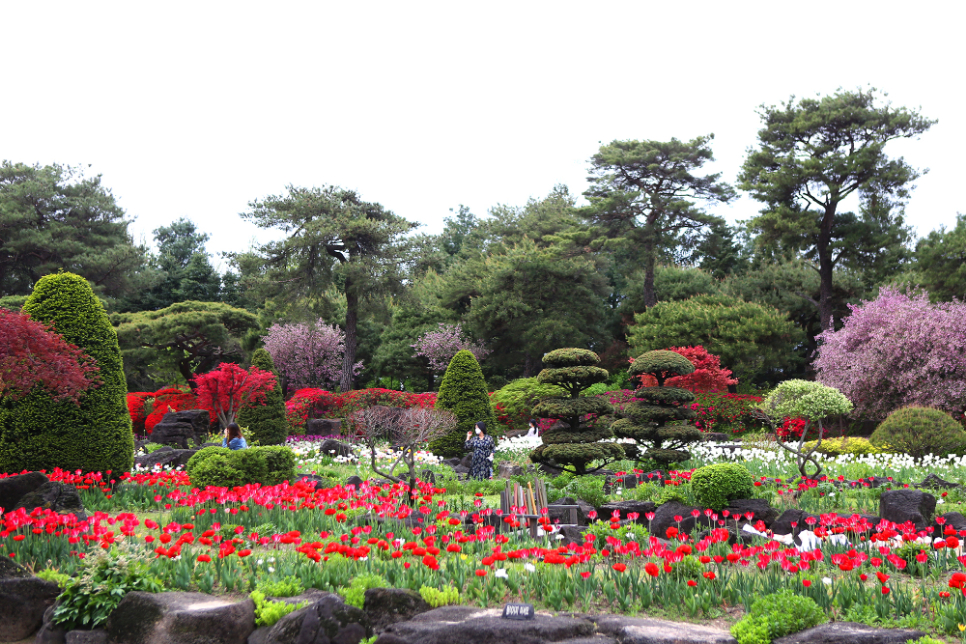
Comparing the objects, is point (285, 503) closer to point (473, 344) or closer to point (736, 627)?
point (736, 627)

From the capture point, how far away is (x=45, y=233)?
3372cm

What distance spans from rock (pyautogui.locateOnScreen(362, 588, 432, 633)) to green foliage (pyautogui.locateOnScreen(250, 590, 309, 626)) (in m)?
0.48

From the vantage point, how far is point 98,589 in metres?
5.31

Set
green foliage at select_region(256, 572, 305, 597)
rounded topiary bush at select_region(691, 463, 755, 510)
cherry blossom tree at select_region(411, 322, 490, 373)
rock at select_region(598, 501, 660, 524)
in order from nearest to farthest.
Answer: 1. green foliage at select_region(256, 572, 305, 597)
2. rounded topiary bush at select_region(691, 463, 755, 510)
3. rock at select_region(598, 501, 660, 524)
4. cherry blossom tree at select_region(411, 322, 490, 373)

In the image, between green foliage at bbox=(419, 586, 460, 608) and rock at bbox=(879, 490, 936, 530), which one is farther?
rock at bbox=(879, 490, 936, 530)

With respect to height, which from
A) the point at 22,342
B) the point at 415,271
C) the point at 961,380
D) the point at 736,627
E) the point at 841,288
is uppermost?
the point at 415,271

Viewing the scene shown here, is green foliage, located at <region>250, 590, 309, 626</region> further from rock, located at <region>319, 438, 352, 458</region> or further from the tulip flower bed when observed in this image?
rock, located at <region>319, 438, 352, 458</region>

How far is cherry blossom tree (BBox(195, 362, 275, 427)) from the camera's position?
1867 cm

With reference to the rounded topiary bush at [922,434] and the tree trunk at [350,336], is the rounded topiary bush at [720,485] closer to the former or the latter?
the rounded topiary bush at [922,434]

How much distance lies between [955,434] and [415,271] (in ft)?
73.7

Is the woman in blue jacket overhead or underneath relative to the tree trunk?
underneath

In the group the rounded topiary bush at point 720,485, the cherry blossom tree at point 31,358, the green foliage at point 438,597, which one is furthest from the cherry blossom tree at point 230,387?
the green foliage at point 438,597

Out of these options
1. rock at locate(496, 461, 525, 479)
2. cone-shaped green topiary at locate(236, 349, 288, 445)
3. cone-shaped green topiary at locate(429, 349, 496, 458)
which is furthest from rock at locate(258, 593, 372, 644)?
cone-shaped green topiary at locate(236, 349, 288, 445)

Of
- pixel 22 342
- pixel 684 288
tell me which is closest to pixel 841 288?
pixel 684 288
